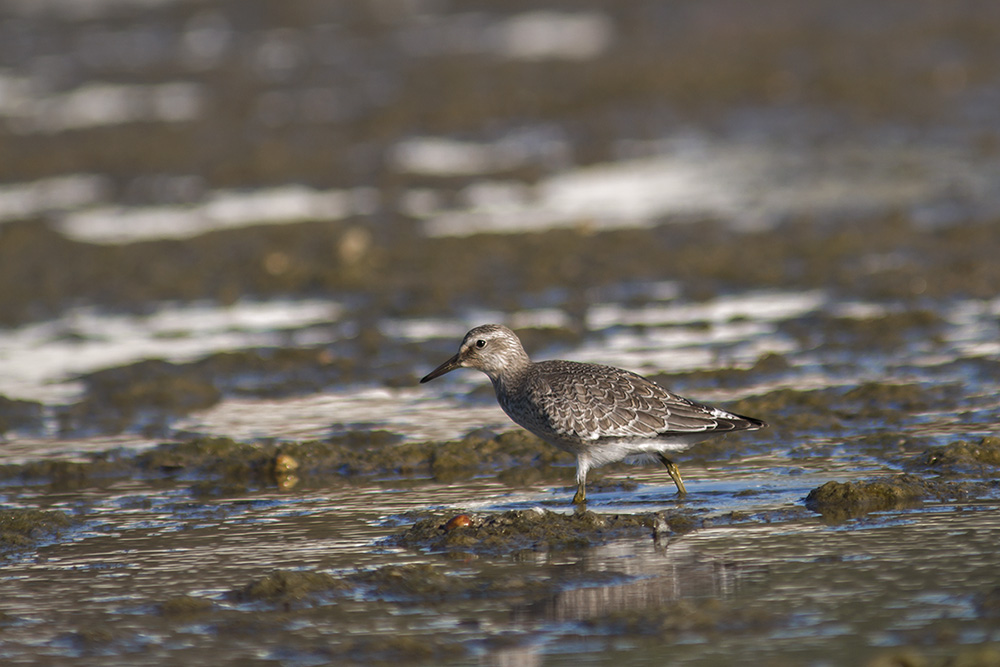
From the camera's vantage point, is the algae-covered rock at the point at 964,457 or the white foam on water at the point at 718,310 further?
the white foam on water at the point at 718,310

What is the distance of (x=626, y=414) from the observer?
310 inches

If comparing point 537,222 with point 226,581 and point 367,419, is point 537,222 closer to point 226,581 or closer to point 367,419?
point 367,419

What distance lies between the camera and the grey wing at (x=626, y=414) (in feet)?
25.6

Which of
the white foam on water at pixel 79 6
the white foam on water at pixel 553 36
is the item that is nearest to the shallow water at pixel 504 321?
the white foam on water at pixel 553 36

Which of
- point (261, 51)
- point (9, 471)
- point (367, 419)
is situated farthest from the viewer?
point (261, 51)

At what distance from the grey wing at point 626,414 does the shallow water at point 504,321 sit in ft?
1.24

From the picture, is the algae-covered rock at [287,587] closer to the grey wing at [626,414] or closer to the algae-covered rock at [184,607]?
the algae-covered rock at [184,607]

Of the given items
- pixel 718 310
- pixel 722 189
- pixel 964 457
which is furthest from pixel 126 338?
pixel 722 189

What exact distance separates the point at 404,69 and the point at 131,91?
5.03 m

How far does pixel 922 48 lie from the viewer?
23938 millimetres

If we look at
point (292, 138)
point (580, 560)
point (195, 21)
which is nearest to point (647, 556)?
point (580, 560)

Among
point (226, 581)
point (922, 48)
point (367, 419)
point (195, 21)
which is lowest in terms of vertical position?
point (226, 581)

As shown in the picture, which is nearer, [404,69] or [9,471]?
[9,471]

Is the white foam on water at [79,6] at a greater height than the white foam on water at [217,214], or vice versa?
the white foam on water at [79,6]
